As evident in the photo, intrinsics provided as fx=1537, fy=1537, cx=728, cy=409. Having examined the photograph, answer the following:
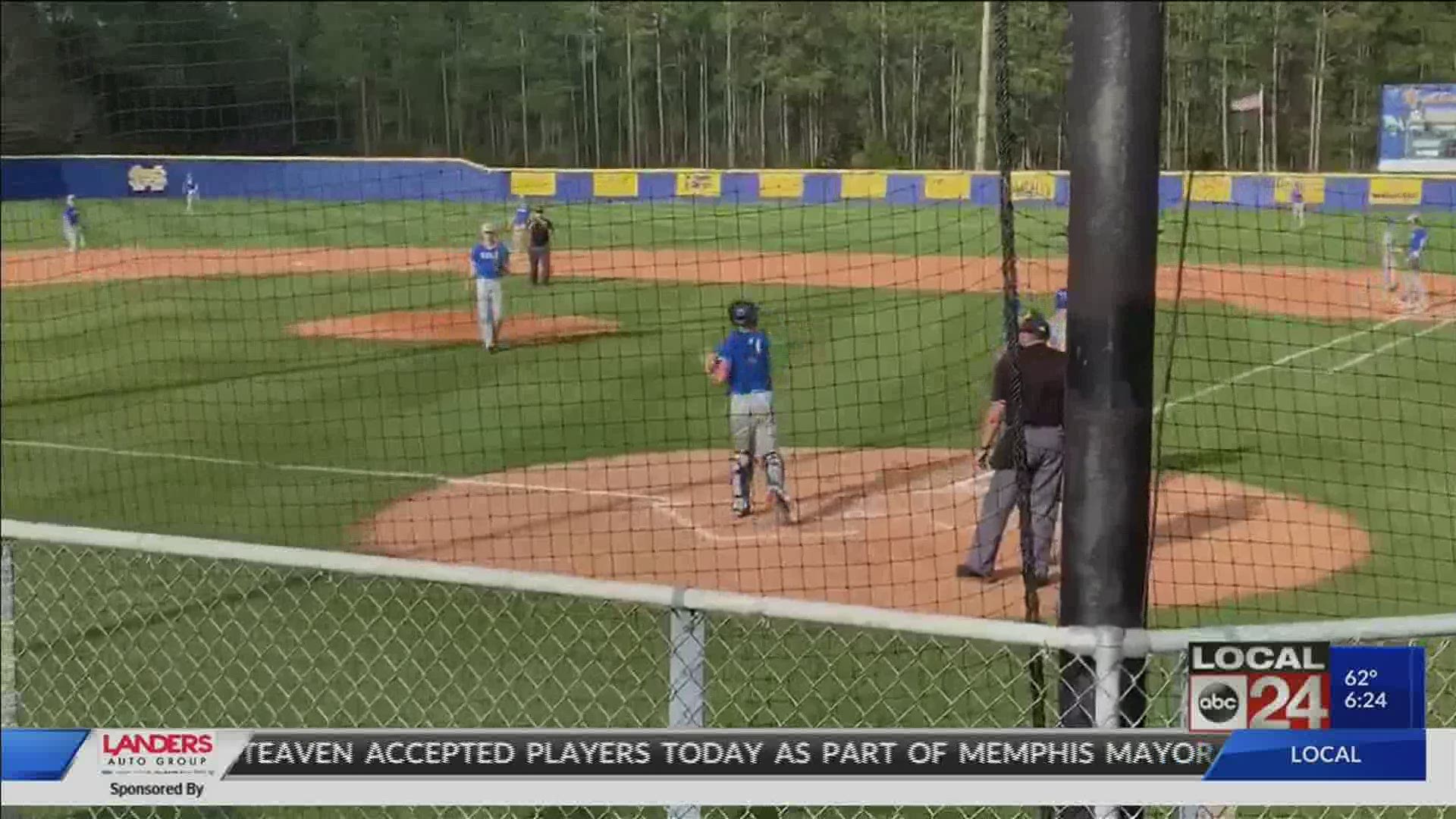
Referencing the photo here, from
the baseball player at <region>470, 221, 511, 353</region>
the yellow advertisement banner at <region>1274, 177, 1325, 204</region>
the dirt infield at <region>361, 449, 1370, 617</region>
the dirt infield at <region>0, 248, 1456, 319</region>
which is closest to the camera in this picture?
the dirt infield at <region>361, 449, 1370, 617</region>

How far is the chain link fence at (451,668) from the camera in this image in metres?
6.48

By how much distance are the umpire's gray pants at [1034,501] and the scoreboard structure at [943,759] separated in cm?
574

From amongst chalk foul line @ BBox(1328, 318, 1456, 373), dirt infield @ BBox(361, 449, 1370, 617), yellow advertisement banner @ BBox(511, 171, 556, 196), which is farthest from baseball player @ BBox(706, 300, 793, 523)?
yellow advertisement banner @ BBox(511, 171, 556, 196)

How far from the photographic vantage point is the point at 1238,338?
2036 centimetres

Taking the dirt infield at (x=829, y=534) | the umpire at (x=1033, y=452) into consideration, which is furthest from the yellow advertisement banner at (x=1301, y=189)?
the umpire at (x=1033, y=452)

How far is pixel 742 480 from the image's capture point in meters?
11.1

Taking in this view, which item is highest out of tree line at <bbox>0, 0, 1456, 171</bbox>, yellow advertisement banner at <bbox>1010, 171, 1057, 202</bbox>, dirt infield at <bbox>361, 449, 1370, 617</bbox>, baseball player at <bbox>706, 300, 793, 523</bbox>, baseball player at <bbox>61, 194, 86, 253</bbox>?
tree line at <bbox>0, 0, 1456, 171</bbox>

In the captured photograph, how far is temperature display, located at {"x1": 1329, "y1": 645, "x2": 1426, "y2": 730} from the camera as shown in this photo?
9.36ft

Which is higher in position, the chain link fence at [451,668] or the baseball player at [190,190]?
the baseball player at [190,190]

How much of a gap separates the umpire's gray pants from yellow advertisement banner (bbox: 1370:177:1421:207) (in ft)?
54.8

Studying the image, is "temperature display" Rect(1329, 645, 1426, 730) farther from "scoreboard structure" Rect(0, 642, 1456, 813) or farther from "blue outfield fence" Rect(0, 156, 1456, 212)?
"blue outfield fence" Rect(0, 156, 1456, 212)

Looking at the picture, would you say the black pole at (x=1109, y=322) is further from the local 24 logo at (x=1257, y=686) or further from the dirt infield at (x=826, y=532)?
the dirt infield at (x=826, y=532)

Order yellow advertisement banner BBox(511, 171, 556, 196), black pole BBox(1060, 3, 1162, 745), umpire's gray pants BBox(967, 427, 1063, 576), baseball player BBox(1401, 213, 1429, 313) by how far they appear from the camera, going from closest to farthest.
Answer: black pole BBox(1060, 3, 1162, 745) → umpire's gray pants BBox(967, 427, 1063, 576) → baseball player BBox(1401, 213, 1429, 313) → yellow advertisement banner BBox(511, 171, 556, 196)

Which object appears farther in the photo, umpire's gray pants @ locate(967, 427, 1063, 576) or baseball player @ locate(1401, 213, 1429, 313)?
baseball player @ locate(1401, 213, 1429, 313)
